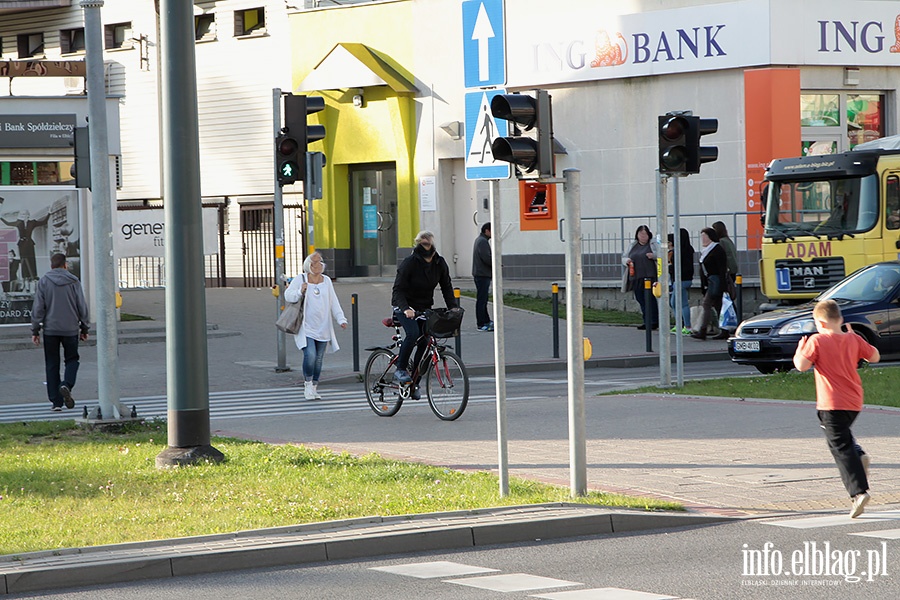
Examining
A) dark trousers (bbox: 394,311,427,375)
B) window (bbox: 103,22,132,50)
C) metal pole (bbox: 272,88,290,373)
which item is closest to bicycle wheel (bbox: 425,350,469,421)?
dark trousers (bbox: 394,311,427,375)

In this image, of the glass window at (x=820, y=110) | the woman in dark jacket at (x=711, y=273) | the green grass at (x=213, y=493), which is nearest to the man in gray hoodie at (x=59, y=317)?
the green grass at (x=213, y=493)

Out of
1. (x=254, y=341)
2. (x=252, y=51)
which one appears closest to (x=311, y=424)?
(x=254, y=341)

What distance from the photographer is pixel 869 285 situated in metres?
18.6

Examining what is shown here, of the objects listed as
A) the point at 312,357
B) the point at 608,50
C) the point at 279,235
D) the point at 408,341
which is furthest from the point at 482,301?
the point at 408,341

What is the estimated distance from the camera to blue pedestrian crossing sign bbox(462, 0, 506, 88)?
859 cm

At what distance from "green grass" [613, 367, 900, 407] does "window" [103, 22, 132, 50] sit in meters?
25.7

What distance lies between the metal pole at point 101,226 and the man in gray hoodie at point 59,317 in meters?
3.25

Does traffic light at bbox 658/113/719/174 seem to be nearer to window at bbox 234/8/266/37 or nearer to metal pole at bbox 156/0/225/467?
metal pole at bbox 156/0/225/467

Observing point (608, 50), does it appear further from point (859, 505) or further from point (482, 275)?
point (859, 505)

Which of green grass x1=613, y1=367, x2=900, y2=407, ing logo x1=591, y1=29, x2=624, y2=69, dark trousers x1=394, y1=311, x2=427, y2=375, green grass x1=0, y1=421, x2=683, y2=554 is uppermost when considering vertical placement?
ing logo x1=591, y1=29, x2=624, y2=69

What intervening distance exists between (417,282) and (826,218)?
1108 centimetres

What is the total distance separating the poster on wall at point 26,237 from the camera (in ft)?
78.0

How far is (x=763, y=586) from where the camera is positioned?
22.3 feet

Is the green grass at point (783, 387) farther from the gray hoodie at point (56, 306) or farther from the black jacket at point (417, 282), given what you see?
the gray hoodie at point (56, 306)
